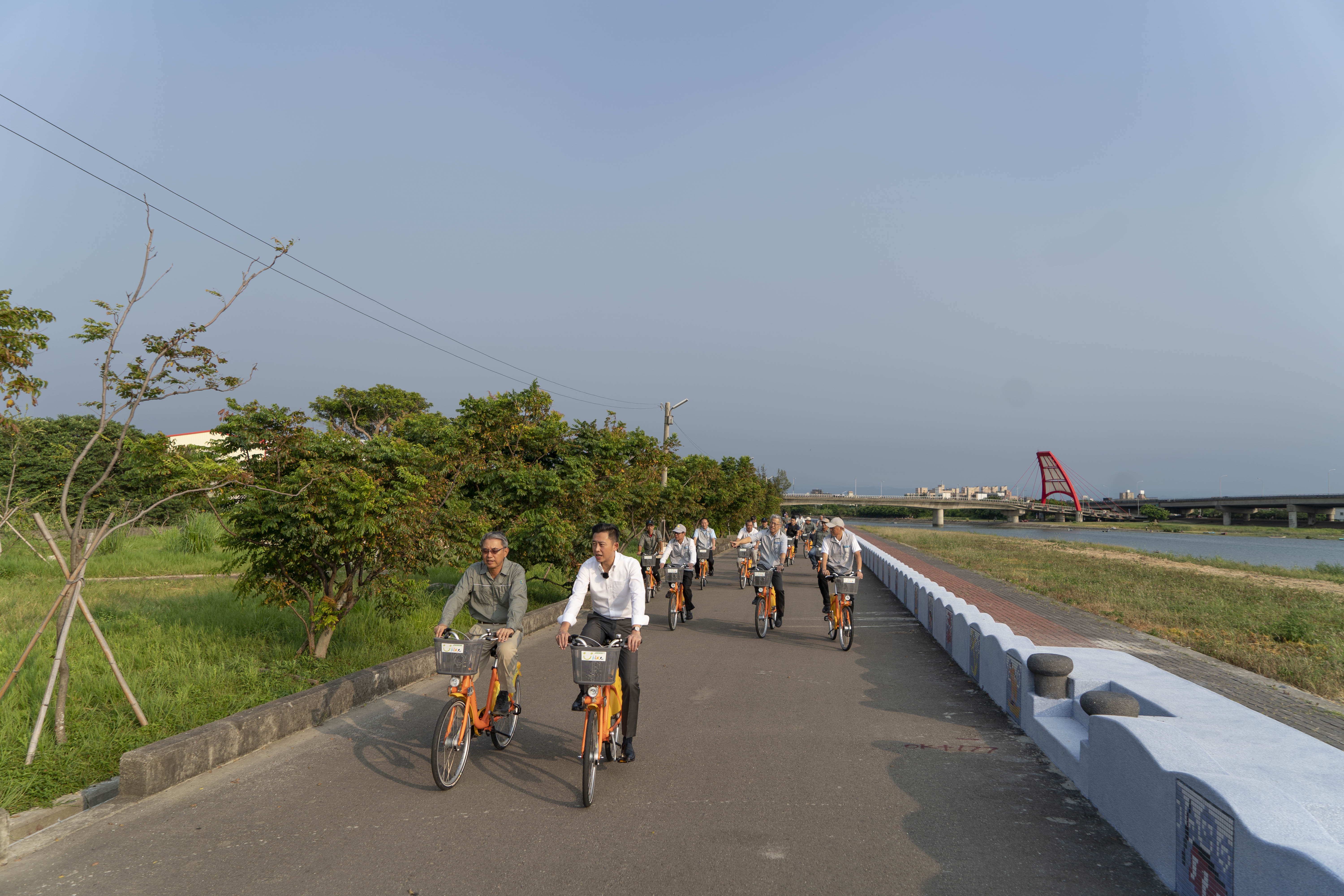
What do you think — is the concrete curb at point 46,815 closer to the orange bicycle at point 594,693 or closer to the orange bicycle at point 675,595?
the orange bicycle at point 594,693

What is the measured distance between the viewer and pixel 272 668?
7812 mm

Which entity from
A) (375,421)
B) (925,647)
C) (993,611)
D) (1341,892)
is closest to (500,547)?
(1341,892)

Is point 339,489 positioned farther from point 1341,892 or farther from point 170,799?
point 1341,892

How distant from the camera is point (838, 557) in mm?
10766

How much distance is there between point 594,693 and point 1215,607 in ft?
56.4

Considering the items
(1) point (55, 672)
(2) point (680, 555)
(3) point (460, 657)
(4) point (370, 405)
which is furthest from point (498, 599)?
(4) point (370, 405)

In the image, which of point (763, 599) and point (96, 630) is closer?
point (96, 630)

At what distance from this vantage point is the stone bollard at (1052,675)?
625 cm

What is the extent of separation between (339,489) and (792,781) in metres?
5.03

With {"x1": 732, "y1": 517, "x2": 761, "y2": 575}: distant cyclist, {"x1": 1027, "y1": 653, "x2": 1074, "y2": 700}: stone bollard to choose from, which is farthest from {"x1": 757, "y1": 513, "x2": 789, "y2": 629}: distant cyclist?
{"x1": 1027, "y1": 653, "x2": 1074, "y2": 700}: stone bollard

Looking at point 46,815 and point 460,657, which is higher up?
point 460,657

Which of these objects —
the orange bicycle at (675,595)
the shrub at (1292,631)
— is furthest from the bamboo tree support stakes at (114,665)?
the shrub at (1292,631)

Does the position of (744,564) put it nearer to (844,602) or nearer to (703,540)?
(703,540)

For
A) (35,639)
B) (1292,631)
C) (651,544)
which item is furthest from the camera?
(651,544)
